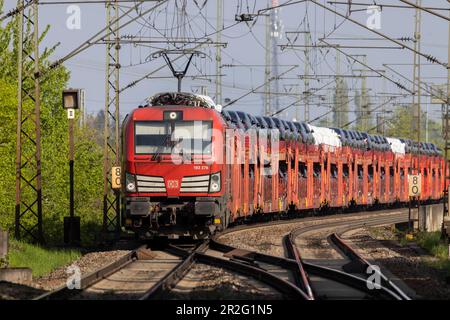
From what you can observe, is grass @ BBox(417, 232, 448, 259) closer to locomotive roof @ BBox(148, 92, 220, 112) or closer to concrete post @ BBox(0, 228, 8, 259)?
locomotive roof @ BBox(148, 92, 220, 112)

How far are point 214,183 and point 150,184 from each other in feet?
4.64

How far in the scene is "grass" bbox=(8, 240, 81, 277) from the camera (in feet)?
69.8

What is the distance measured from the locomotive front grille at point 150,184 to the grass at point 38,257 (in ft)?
6.89

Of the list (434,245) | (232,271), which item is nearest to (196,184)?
(232,271)

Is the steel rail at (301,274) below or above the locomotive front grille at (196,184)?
below

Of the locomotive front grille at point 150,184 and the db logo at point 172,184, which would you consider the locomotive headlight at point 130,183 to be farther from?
the db logo at point 172,184

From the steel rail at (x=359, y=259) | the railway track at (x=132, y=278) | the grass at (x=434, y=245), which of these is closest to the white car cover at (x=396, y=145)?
the grass at (x=434, y=245)

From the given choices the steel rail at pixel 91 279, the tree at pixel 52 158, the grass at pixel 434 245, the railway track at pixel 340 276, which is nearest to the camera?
the steel rail at pixel 91 279

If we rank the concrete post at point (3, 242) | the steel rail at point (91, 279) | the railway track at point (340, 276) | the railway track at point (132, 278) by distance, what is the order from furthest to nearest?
the concrete post at point (3, 242) → the railway track at point (340, 276) → the railway track at point (132, 278) → the steel rail at point (91, 279)

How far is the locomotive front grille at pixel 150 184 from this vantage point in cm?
2348

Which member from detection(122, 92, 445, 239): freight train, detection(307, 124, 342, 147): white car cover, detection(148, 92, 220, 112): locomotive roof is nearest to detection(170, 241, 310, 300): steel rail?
detection(122, 92, 445, 239): freight train

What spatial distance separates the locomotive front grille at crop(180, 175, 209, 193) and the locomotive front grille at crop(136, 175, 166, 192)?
464 millimetres
